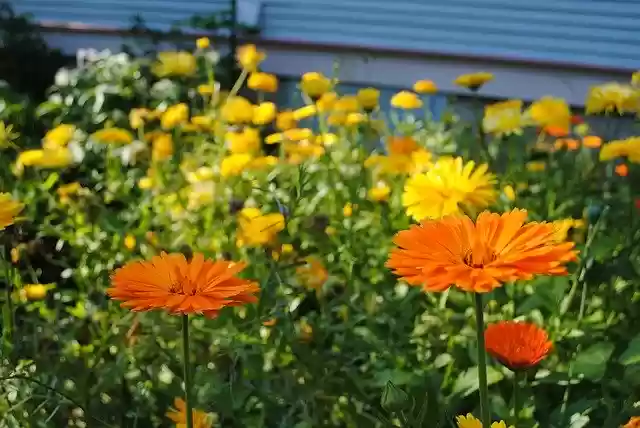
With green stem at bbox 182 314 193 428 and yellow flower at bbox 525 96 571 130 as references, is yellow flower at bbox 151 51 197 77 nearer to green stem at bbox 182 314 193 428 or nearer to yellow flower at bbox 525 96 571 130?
yellow flower at bbox 525 96 571 130

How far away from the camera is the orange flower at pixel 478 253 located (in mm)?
690

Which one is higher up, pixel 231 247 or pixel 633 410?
pixel 633 410

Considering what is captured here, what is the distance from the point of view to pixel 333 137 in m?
2.30

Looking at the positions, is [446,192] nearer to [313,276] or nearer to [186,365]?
[313,276]

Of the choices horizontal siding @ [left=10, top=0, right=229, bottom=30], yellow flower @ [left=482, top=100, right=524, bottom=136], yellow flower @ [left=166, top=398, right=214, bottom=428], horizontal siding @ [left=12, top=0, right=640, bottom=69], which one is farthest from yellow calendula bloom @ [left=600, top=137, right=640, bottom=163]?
horizontal siding @ [left=10, top=0, right=229, bottom=30]

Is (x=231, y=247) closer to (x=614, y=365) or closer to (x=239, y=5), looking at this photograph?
(x=614, y=365)

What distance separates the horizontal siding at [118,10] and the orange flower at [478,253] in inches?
156

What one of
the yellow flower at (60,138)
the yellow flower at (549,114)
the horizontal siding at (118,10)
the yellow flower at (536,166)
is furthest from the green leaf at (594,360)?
the horizontal siding at (118,10)

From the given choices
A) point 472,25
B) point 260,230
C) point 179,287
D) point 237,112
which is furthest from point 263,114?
point 472,25

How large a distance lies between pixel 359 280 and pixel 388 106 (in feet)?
8.13

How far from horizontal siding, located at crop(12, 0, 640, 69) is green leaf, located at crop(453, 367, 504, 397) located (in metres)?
2.92

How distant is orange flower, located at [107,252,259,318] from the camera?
0.75m

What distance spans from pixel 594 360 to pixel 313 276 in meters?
0.51

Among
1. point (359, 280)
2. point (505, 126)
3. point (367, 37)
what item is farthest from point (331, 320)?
point (367, 37)
